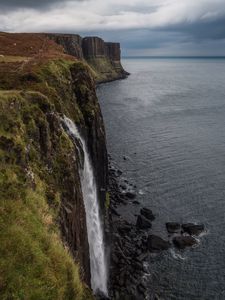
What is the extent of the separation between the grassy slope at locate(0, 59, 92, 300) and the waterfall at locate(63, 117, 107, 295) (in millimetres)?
6892

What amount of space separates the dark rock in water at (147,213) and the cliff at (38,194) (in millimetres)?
19019

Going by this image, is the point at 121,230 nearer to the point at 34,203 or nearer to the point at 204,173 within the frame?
the point at 204,173

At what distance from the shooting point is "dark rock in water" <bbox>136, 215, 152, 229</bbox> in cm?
4952

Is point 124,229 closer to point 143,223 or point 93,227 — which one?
point 143,223

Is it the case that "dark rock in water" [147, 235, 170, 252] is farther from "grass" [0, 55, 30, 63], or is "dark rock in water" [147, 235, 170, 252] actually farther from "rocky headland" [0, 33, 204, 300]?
"grass" [0, 55, 30, 63]

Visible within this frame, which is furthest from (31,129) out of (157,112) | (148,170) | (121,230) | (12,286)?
(157,112)

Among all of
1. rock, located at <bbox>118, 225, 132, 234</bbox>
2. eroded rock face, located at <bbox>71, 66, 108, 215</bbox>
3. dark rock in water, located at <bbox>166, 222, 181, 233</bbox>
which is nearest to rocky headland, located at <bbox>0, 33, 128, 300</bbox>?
eroded rock face, located at <bbox>71, 66, 108, 215</bbox>

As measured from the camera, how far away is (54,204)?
20.5 m

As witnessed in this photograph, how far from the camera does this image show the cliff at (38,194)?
14.4 meters

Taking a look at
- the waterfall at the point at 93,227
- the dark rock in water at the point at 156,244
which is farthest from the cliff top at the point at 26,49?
the dark rock in water at the point at 156,244

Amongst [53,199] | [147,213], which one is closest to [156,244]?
[147,213]

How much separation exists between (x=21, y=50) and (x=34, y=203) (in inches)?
1453

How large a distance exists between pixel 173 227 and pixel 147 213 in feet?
15.6

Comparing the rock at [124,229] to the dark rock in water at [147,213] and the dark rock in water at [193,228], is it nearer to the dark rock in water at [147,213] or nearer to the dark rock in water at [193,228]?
the dark rock in water at [147,213]
